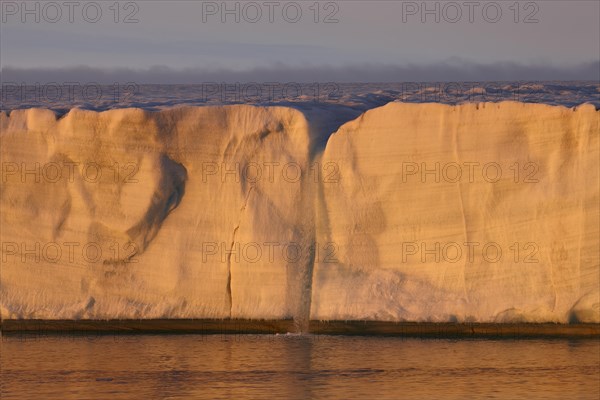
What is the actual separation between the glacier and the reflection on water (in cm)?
31

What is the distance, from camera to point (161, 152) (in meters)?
13.2

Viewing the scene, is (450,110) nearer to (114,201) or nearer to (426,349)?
(426,349)

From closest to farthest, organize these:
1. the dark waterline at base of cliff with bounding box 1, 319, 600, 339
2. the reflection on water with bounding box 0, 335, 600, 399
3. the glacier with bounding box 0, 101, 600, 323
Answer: the reflection on water with bounding box 0, 335, 600, 399 < the glacier with bounding box 0, 101, 600, 323 < the dark waterline at base of cliff with bounding box 1, 319, 600, 339

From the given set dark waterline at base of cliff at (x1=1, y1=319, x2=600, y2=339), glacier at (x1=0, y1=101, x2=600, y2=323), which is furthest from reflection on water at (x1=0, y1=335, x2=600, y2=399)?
glacier at (x1=0, y1=101, x2=600, y2=323)

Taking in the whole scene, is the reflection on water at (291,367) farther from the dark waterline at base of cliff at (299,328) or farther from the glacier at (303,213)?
the glacier at (303,213)

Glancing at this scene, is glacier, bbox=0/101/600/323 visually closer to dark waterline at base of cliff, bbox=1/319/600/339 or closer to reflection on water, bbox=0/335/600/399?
dark waterline at base of cliff, bbox=1/319/600/339

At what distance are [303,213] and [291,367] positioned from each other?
6.24 ft

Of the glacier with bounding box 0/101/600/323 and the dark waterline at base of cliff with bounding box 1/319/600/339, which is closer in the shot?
the glacier with bounding box 0/101/600/323

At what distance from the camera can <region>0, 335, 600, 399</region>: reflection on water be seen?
35.9 feet

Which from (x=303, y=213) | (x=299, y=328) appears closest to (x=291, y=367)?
(x=299, y=328)

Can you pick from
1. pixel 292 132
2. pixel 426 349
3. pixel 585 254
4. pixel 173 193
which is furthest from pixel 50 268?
pixel 585 254

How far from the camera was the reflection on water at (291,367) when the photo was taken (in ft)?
35.9

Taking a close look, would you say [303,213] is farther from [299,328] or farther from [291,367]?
[291,367]

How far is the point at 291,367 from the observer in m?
11.9
